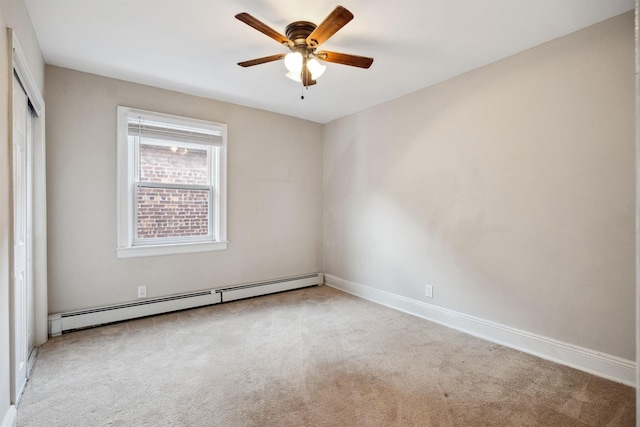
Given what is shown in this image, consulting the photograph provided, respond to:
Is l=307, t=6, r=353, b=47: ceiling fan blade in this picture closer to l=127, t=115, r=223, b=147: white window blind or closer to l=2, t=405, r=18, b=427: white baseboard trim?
l=127, t=115, r=223, b=147: white window blind

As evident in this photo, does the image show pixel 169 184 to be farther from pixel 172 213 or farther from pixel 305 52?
pixel 305 52

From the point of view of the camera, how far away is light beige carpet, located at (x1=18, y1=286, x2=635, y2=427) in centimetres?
176

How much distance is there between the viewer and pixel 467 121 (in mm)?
2973

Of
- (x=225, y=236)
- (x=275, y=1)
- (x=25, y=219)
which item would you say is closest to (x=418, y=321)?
(x=225, y=236)

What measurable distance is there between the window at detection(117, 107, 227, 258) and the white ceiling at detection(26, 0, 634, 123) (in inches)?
19.8

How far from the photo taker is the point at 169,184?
3.53 m

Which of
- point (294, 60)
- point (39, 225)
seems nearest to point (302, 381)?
point (294, 60)

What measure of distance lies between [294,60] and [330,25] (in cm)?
42

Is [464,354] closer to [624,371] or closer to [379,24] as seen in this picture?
[624,371]

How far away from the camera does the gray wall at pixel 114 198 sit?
9.58ft

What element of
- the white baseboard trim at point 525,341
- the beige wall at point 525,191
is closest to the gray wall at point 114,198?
the beige wall at point 525,191

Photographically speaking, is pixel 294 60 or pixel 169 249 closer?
pixel 294 60

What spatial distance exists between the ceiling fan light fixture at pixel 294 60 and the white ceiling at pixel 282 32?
0.82 feet

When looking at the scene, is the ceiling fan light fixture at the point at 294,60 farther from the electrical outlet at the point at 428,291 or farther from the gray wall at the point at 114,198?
the electrical outlet at the point at 428,291
